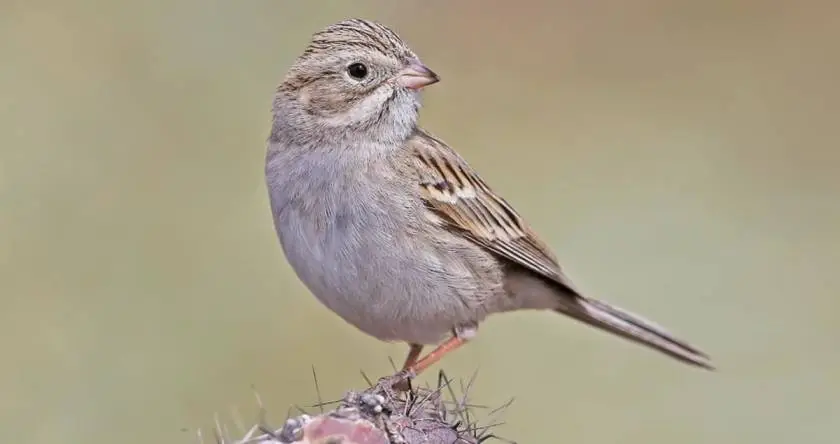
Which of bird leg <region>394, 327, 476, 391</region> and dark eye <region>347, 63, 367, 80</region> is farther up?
dark eye <region>347, 63, 367, 80</region>

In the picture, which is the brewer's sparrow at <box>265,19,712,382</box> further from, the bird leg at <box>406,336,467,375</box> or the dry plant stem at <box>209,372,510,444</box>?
the dry plant stem at <box>209,372,510,444</box>

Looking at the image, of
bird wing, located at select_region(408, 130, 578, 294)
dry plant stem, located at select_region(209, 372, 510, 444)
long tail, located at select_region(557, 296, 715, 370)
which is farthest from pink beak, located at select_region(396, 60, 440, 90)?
dry plant stem, located at select_region(209, 372, 510, 444)

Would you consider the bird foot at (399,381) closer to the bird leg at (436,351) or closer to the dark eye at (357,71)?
the bird leg at (436,351)

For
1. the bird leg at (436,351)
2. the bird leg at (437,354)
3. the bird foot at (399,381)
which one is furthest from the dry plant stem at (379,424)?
the bird leg at (437,354)

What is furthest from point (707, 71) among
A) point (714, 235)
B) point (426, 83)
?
point (426, 83)

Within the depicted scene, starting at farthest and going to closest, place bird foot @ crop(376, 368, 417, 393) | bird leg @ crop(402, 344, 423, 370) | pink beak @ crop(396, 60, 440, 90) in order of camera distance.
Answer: bird leg @ crop(402, 344, 423, 370) → pink beak @ crop(396, 60, 440, 90) → bird foot @ crop(376, 368, 417, 393)

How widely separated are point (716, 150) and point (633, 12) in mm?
1653

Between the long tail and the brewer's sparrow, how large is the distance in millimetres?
658

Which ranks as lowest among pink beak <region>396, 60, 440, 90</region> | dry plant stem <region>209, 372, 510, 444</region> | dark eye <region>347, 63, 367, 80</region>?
dry plant stem <region>209, 372, 510, 444</region>

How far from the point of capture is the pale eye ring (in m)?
4.89

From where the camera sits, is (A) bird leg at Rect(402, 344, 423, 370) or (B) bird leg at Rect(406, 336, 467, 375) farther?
(A) bird leg at Rect(402, 344, 423, 370)

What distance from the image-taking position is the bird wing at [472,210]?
5.04m

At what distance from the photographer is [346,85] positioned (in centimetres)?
491

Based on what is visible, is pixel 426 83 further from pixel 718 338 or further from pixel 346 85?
pixel 718 338
